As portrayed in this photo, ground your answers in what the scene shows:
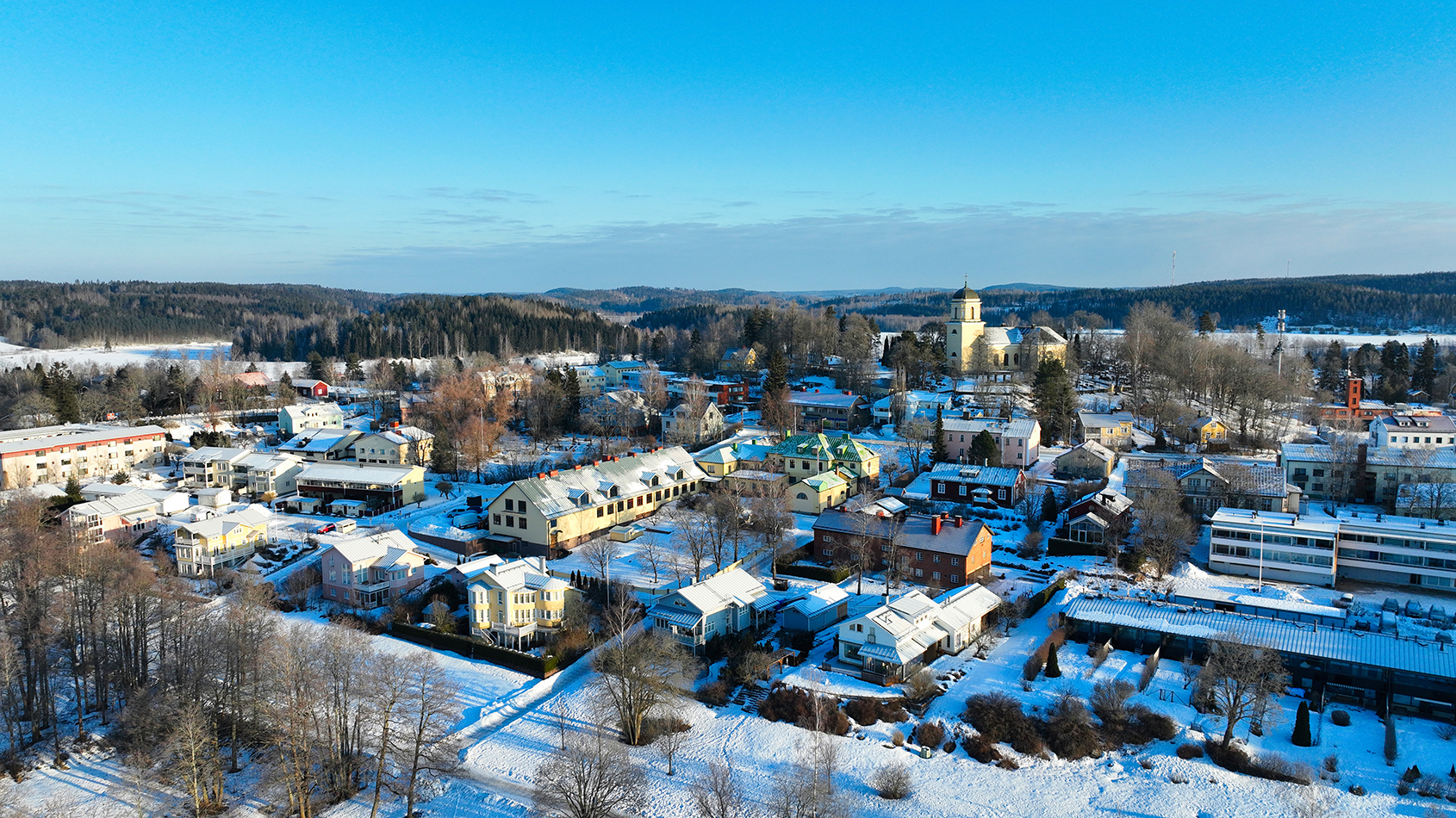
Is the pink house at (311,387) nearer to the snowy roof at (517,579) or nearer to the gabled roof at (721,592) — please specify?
the snowy roof at (517,579)

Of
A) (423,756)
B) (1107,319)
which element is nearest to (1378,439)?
(423,756)

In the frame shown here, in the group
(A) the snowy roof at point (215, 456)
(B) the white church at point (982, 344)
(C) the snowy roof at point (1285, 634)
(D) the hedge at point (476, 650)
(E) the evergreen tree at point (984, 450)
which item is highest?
(B) the white church at point (982, 344)

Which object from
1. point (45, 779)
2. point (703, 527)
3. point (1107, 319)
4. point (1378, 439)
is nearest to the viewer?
point (45, 779)

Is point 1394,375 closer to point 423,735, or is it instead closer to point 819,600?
point 819,600

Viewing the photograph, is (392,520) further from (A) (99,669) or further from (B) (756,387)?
(B) (756,387)

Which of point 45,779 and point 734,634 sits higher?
point 734,634

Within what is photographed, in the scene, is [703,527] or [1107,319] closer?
[703,527]

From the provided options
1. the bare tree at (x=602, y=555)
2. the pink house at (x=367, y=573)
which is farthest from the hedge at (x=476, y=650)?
the bare tree at (x=602, y=555)
